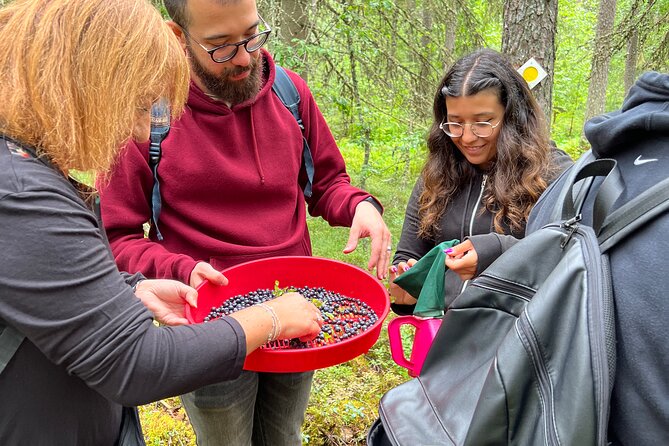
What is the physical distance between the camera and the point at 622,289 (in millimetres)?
875

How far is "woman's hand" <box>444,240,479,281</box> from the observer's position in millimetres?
1937

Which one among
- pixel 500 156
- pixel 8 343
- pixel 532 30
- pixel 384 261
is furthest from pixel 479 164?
pixel 8 343

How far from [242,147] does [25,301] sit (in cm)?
110

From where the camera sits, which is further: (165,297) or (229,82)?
(229,82)

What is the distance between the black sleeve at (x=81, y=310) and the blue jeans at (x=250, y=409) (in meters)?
0.71

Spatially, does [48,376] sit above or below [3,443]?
above

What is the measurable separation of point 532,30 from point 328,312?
114 inches

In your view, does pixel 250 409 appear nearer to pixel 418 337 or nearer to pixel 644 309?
pixel 418 337

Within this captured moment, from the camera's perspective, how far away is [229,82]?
190cm

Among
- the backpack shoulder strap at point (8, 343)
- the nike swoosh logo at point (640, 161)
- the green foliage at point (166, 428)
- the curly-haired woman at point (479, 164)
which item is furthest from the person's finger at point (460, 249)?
the green foliage at point (166, 428)

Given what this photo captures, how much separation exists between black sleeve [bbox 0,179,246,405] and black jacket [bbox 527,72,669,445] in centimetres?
84

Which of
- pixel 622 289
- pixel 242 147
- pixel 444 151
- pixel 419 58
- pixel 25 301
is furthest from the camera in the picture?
pixel 419 58

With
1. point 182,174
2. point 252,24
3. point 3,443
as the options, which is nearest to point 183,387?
point 3,443

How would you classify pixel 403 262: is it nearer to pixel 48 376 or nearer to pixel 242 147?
pixel 242 147
